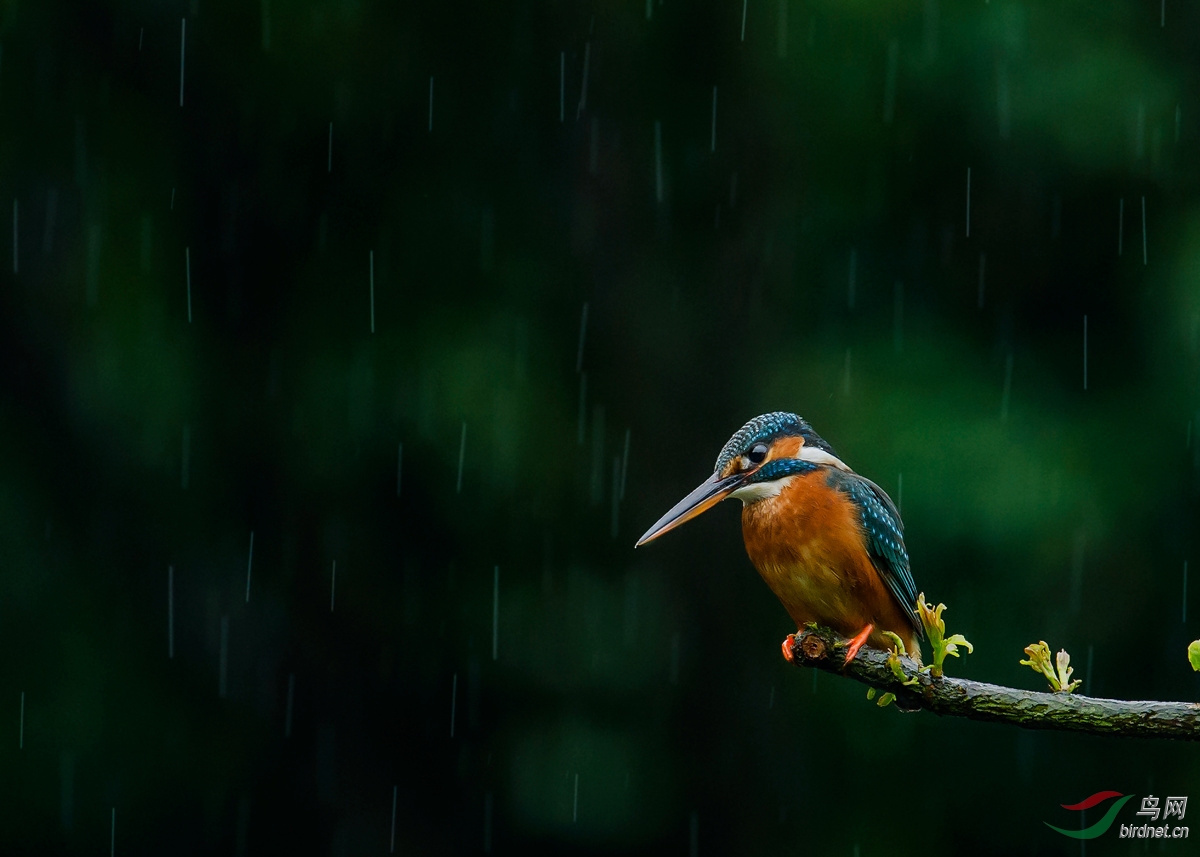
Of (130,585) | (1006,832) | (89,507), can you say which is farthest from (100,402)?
(1006,832)

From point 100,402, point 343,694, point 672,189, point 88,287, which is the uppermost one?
point 672,189

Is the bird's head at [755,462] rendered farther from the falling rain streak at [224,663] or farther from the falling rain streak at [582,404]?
the falling rain streak at [224,663]

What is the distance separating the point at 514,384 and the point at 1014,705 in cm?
617

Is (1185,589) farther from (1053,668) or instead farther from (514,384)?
(1053,668)

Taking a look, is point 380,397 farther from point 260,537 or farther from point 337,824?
point 337,824

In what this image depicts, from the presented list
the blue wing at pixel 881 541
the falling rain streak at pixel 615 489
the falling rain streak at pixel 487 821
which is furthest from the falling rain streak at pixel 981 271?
the blue wing at pixel 881 541

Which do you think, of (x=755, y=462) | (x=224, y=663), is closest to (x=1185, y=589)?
(x=224, y=663)

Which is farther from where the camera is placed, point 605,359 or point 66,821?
point 66,821

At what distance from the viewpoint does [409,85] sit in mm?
8133

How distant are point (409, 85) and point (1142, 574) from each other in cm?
522

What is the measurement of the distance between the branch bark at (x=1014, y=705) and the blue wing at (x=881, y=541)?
75 cm

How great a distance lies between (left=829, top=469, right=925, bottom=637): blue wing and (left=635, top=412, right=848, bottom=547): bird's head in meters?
0.27

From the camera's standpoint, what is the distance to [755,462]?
207 centimetres

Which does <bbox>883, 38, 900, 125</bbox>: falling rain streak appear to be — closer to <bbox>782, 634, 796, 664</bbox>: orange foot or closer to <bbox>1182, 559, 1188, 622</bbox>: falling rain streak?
<bbox>1182, 559, 1188, 622</bbox>: falling rain streak
